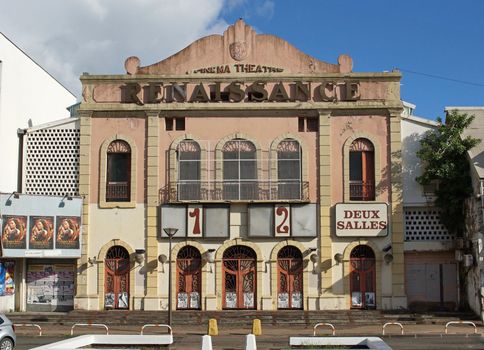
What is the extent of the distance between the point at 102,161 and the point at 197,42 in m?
7.07

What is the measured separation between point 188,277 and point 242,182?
4.96 meters

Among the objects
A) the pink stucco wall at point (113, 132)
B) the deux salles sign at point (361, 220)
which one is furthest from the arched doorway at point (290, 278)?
the pink stucco wall at point (113, 132)

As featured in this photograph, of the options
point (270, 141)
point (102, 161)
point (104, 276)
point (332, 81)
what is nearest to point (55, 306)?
point (104, 276)

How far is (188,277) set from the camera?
111 feet

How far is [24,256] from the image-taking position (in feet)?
108

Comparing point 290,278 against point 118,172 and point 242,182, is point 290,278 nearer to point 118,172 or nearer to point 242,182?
point 242,182

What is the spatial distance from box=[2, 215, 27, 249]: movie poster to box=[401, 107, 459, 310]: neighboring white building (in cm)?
1715

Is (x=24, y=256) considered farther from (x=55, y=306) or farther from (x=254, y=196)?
(x=254, y=196)

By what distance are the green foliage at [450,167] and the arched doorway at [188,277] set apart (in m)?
10.7

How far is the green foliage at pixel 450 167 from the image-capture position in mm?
32938

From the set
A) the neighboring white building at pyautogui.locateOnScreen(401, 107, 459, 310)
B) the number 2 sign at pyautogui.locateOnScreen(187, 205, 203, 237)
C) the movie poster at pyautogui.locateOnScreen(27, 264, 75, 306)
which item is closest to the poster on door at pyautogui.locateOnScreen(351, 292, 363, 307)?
the neighboring white building at pyautogui.locateOnScreen(401, 107, 459, 310)

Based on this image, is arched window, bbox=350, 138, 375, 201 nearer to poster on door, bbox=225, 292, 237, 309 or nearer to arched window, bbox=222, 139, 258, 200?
arched window, bbox=222, 139, 258, 200

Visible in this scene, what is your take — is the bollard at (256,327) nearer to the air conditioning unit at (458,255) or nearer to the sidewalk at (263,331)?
the sidewalk at (263,331)

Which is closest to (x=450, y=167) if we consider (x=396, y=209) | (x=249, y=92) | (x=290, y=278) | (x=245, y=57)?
(x=396, y=209)
